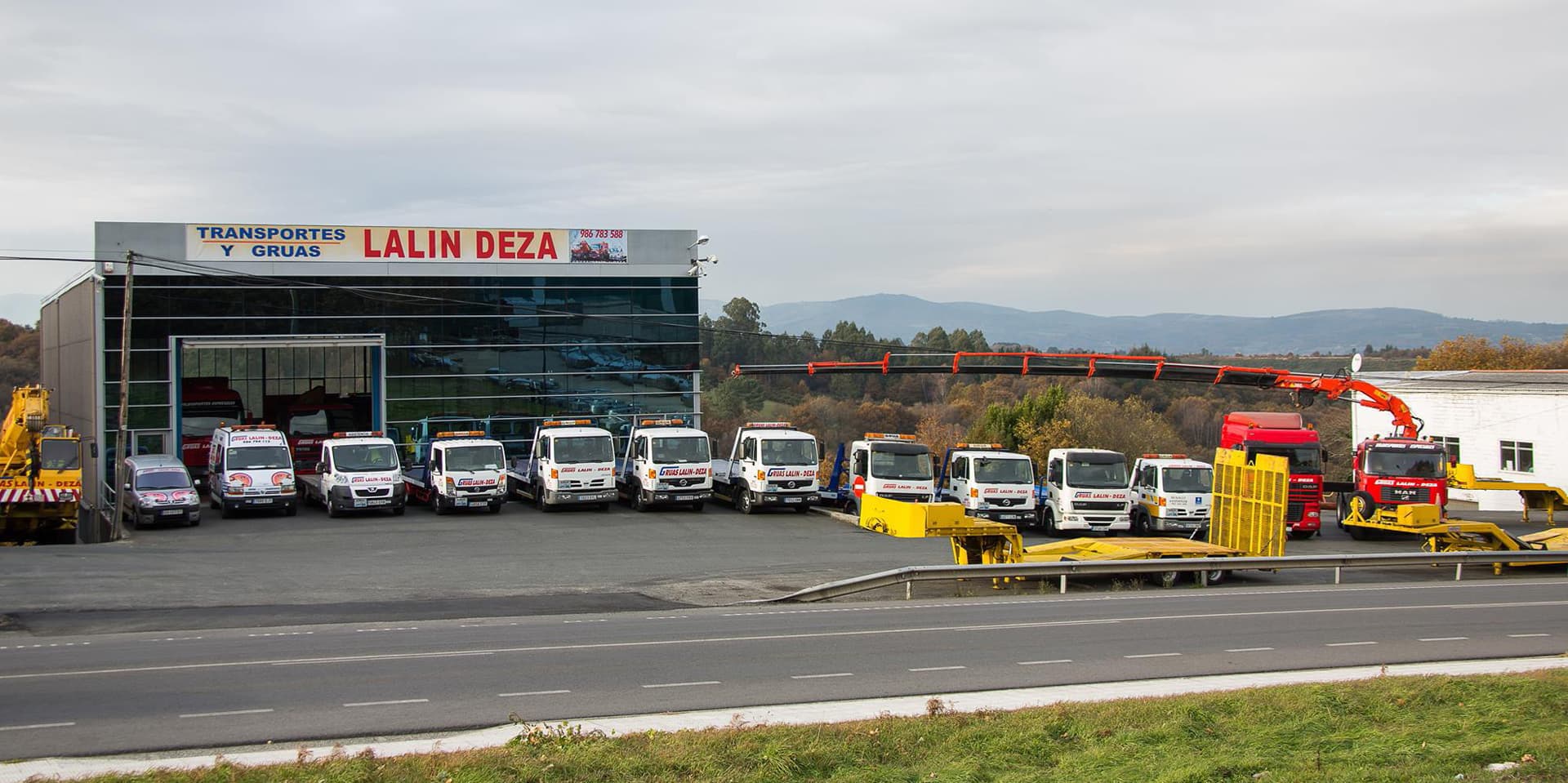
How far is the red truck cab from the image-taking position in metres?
31.3

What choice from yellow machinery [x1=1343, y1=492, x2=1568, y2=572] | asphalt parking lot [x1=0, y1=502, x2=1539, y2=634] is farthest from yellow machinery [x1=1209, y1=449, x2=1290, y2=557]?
yellow machinery [x1=1343, y1=492, x2=1568, y2=572]

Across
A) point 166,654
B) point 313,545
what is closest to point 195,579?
point 313,545

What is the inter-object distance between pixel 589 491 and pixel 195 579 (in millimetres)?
13495

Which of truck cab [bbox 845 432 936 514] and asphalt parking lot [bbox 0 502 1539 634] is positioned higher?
truck cab [bbox 845 432 936 514]

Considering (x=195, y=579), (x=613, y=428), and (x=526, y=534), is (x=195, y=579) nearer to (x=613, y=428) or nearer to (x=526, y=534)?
(x=526, y=534)

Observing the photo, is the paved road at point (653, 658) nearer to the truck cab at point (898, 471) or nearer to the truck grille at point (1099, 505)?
the truck grille at point (1099, 505)

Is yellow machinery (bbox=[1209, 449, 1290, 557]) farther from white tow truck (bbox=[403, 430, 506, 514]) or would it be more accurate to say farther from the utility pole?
the utility pole

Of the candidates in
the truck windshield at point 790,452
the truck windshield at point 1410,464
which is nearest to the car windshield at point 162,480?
the truck windshield at point 790,452

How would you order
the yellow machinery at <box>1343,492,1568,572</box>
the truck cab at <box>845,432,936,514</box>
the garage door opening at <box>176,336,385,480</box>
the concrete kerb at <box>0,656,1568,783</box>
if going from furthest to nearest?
the garage door opening at <box>176,336,385,480</box> → the truck cab at <box>845,432,936,514</box> → the yellow machinery at <box>1343,492,1568,572</box> → the concrete kerb at <box>0,656,1568,783</box>

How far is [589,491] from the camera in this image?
33.2m

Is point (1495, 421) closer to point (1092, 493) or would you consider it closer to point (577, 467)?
point (1092, 493)

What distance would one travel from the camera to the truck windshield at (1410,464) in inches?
1235

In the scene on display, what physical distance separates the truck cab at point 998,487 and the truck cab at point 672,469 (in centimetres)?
731

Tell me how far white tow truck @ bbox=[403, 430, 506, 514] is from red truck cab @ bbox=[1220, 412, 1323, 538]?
20149mm
